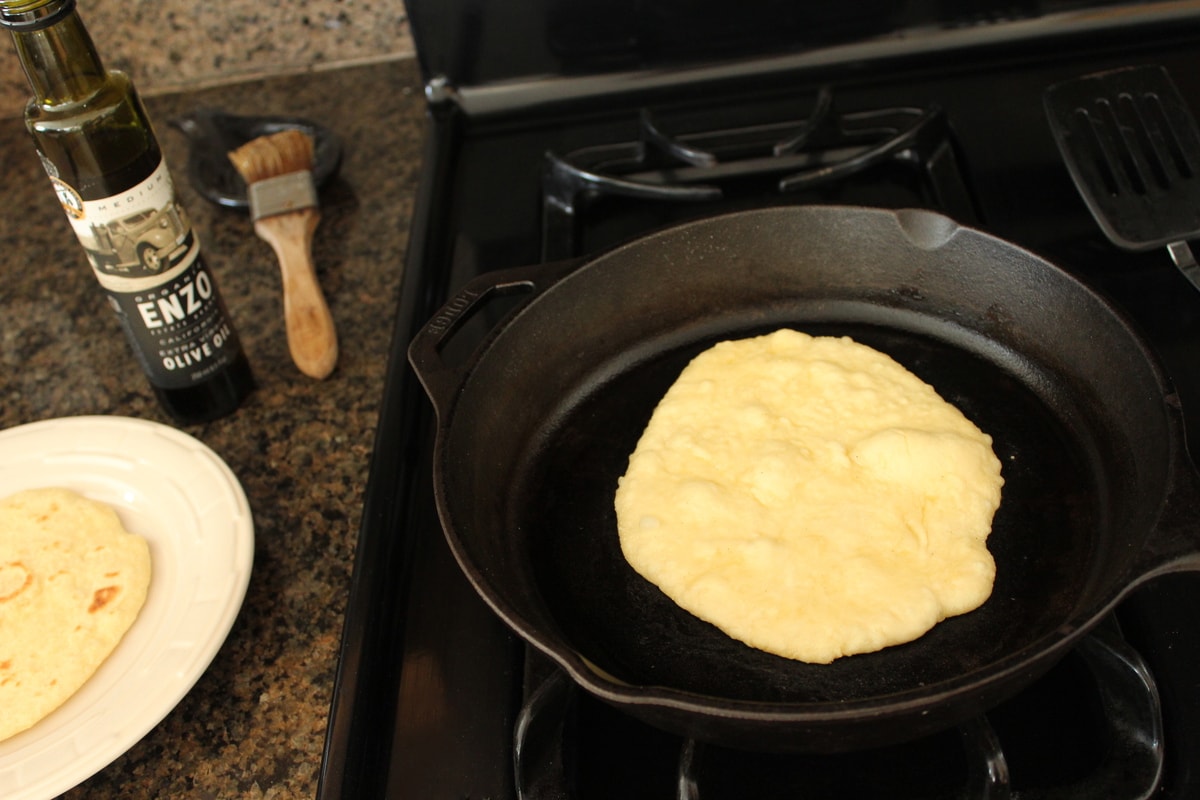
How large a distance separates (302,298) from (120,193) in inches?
11.8

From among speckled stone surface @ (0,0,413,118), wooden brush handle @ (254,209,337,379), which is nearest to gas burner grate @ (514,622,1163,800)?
wooden brush handle @ (254,209,337,379)

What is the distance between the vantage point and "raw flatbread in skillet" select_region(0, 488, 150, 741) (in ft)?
2.77

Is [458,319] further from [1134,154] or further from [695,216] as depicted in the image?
[1134,154]

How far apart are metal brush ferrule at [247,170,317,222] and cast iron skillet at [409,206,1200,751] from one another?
12.8 inches

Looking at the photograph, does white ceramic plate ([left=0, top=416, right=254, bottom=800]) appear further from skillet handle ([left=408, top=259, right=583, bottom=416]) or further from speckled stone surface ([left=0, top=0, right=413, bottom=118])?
speckled stone surface ([left=0, top=0, right=413, bottom=118])

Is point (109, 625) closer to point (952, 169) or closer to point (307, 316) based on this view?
point (307, 316)

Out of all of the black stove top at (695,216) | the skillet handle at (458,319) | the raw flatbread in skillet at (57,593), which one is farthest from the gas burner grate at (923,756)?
the raw flatbread in skillet at (57,593)

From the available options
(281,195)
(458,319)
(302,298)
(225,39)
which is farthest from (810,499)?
(225,39)

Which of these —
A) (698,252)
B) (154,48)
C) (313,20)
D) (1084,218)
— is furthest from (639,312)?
(154,48)

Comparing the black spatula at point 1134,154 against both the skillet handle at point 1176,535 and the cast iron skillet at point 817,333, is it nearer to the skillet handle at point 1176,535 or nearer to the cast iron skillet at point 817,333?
the cast iron skillet at point 817,333

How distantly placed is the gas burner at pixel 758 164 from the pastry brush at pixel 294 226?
29cm

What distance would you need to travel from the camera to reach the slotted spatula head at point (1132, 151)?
1148 mm

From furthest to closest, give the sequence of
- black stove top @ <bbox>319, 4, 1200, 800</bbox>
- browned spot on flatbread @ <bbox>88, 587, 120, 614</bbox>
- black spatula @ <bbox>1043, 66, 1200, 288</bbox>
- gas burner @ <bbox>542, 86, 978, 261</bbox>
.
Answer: gas burner @ <bbox>542, 86, 978, 261</bbox>, black spatula @ <bbox>1043, 66, 1200, 288</bbox>, browned spot on flatbread @ <bbox>88, 587, 120, 614</bbox>, black stove top @ <bbox>319, 4, 1200, 800</bbox>

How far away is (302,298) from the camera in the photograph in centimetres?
123
